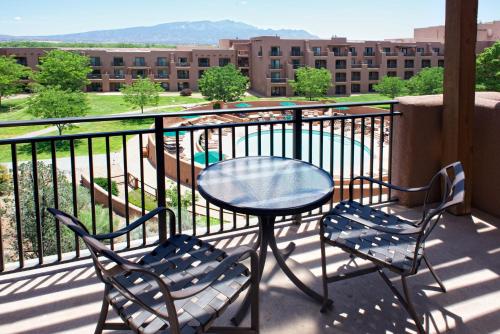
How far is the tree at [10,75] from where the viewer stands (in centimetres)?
4122

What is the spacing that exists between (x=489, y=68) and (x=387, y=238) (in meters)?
38.3

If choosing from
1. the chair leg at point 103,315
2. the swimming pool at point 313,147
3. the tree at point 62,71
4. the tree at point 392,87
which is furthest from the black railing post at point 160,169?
the tree at point 392,87

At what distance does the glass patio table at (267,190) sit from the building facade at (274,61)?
1748 inches

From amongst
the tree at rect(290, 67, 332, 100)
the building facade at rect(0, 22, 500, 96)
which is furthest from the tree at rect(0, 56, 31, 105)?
the tree at rect(290, 67, 332, 100)

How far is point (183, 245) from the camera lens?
2168 millimetres

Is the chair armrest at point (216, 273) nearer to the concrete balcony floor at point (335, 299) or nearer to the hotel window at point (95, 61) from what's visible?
the concrete balcony floor at point (335, 299)

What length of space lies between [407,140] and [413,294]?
1.77 meters

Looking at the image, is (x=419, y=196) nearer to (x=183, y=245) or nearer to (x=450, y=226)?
(x=450, y=226)

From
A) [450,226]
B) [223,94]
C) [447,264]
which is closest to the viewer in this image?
[447,264]

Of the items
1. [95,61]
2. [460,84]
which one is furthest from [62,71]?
[460,84]

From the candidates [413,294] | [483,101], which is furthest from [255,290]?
[483,101]

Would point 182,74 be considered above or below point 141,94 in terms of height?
above

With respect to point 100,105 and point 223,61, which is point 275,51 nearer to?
point 223,61

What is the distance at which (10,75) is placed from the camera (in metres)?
42.3
